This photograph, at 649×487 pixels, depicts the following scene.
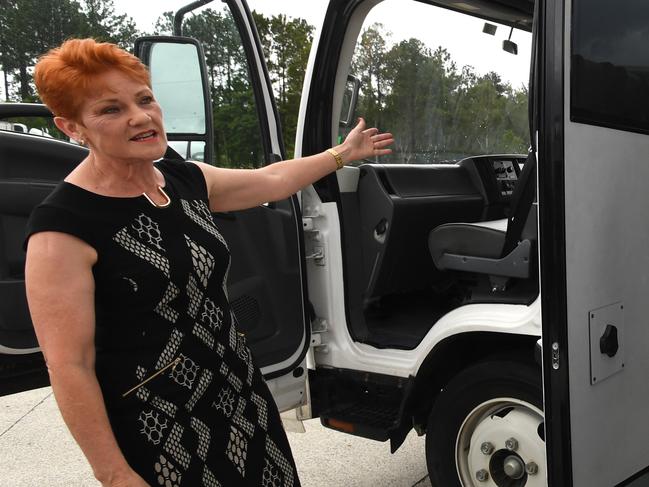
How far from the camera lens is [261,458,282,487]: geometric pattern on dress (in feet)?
5.81

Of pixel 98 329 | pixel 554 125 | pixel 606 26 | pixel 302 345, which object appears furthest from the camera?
pixel 302 345

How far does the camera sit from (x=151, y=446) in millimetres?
1551

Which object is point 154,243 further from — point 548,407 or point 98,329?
point 548,407

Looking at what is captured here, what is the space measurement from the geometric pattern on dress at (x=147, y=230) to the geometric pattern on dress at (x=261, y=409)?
0.46 m

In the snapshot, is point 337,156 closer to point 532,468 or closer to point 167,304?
point 167,304

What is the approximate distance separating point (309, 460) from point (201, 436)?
8.23ft

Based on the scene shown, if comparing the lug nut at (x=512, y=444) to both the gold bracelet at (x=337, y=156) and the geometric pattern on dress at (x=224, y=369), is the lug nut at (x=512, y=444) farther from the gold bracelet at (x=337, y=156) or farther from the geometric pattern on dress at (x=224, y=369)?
the geometric pattern on dress at (x=224, y=369)

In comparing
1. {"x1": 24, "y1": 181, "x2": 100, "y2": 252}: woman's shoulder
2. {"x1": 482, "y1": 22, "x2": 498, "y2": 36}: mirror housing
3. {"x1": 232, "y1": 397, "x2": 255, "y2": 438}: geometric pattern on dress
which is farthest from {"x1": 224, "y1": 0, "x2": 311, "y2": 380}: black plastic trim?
{"x1": 24, "y1": 181, "x2": 100, "y2": 252}: woman's shoulder

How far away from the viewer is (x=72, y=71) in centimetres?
153

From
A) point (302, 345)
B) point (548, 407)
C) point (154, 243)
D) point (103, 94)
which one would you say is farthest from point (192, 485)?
point (302, 345)

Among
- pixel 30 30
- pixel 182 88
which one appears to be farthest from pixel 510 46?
pixel 30 30

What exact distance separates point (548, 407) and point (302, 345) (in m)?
1.31

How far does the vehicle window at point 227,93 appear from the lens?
9.71ft

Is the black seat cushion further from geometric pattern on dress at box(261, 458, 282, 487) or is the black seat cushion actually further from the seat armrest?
geometric pattern on dress at box(261, 458, 282, 487)
